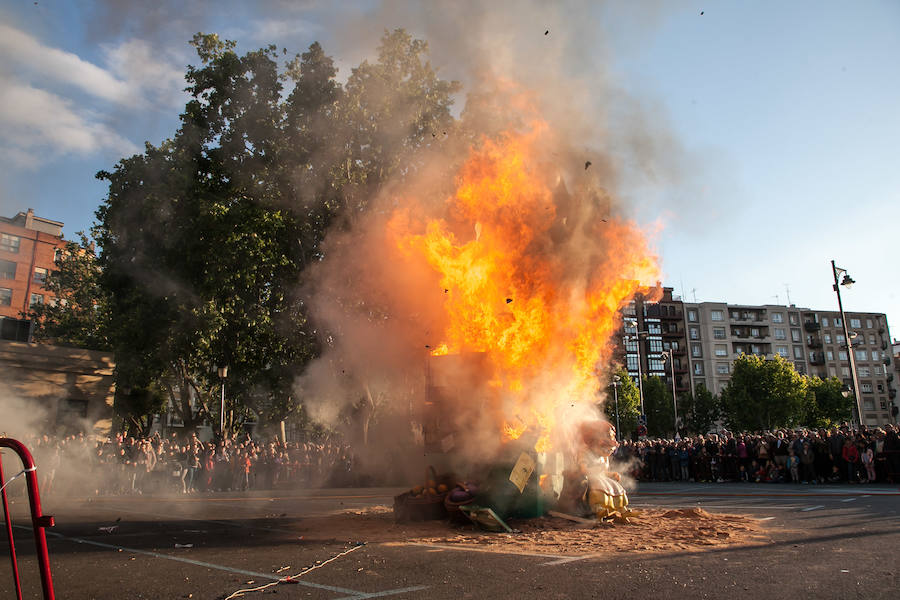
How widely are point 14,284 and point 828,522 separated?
6870cm

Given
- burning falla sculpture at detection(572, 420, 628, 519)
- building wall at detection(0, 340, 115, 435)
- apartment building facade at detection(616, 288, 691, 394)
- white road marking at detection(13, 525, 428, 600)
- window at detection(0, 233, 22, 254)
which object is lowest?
white road marking at detection(13, 525, 428, 600)

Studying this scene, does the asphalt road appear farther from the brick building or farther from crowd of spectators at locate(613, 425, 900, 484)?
the brick building

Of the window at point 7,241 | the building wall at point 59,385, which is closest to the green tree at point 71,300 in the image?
the window at point 7,241

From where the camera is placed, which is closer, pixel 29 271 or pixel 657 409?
pixel 29 271

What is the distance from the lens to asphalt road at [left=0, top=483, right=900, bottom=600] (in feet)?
18.5

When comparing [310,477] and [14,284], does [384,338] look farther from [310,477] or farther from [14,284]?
[14,284]

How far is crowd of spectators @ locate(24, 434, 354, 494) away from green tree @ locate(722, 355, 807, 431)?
181ft

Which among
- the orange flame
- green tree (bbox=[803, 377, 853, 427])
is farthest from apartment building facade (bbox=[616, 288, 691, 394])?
the orange flame

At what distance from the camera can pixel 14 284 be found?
57.5 m

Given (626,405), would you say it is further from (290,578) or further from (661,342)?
(290,578)

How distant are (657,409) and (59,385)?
2685 inches

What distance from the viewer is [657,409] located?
76.4m

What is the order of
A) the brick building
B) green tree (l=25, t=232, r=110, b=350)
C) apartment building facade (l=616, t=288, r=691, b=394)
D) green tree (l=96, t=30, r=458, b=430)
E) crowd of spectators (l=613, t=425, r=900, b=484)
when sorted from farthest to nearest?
apartment building facade (l=616, t=288, r=691, b=394) → the brick building → green tree (l=25, t=232, r=110, b=350) → green tree (l=96, t=30, r=458, b=430) → crowd of spectators (l=613, t=425, r=900, b=484)

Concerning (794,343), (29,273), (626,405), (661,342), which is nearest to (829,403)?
(661,342)
